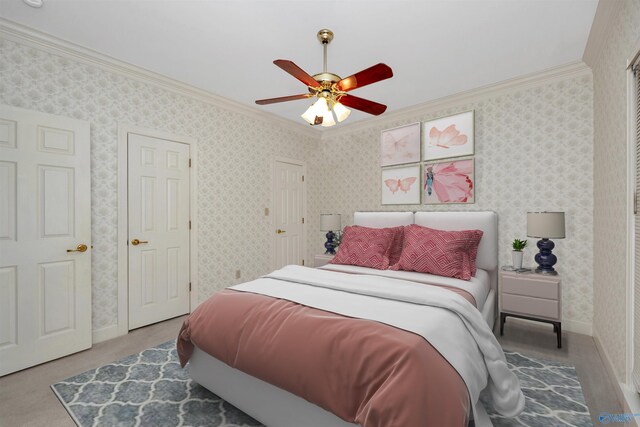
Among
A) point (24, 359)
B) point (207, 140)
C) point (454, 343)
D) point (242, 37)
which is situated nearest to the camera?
point (454, 343)

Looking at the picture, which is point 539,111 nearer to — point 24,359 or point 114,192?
point 114,192

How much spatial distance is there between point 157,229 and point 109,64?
1.69 m

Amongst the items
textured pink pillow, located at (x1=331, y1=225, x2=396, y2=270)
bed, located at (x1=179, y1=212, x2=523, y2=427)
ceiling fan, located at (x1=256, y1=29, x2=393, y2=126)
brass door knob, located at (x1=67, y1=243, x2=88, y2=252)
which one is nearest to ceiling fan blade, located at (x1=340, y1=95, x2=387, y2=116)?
ceiling fan, located at (x1=256, y1=29, x2=393, y2=126)

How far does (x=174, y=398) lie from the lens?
78.2 inches

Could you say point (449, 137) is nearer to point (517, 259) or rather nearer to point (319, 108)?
point (517, 259)

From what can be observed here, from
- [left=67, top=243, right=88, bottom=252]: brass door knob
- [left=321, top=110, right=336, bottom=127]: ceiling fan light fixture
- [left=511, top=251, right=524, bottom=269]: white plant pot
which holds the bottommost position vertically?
[left=511, top=251, right=524, bottom=269]: white plant pot

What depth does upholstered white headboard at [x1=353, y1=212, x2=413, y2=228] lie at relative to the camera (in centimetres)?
380

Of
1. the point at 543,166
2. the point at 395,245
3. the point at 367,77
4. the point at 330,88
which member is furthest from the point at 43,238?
the point at 543,166

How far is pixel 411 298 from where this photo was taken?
5.84 ft

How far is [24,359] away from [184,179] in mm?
2084

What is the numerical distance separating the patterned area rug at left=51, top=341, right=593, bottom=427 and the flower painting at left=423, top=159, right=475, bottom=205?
1899 mm

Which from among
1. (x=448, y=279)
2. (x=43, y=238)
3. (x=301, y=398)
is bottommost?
(x=301, y=398)

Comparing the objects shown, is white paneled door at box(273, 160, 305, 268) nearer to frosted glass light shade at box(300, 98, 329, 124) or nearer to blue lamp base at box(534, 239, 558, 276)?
frosted glass light shade at box(300, 98, 329, 124)

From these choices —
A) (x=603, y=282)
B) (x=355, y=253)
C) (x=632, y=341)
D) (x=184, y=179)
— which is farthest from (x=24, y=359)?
(x=603, y=282)
